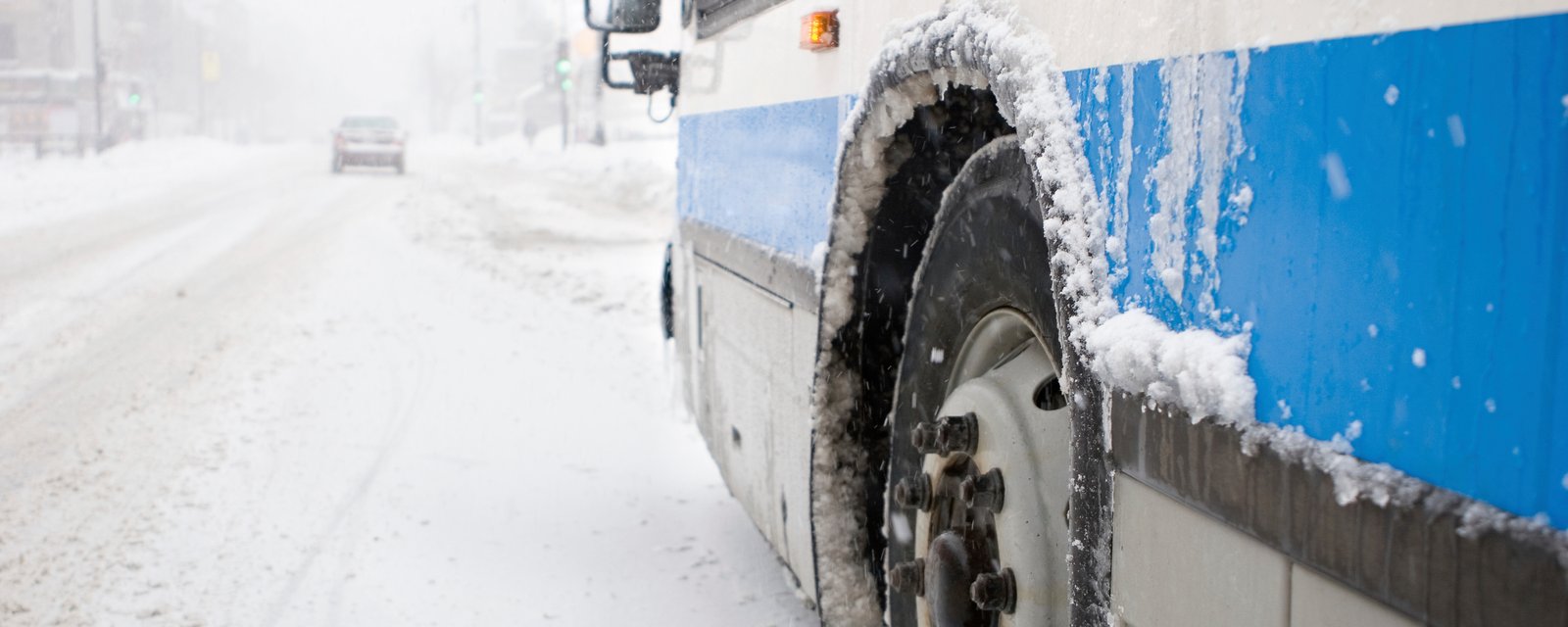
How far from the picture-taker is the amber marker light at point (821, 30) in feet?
9.19

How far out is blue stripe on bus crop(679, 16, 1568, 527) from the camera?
2.93 feet

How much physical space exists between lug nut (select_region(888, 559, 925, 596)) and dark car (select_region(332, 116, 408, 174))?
30.1m

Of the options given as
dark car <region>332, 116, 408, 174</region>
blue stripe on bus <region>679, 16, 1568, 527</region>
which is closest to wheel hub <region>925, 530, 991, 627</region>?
blue stripe on bus <region>679, 16, 1568, 527</region>

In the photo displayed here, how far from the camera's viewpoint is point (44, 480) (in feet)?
16.1

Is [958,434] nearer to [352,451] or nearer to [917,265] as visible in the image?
[917,265]

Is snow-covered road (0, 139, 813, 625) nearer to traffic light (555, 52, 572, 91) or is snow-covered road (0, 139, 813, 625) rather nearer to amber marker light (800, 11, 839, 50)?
amber marker light (800, 11, 839, 50)

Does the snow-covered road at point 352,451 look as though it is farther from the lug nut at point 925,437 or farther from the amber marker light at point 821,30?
the amber marker light at point 821,30

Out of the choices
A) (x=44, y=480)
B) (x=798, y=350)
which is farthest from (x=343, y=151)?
(x=798, y=350)

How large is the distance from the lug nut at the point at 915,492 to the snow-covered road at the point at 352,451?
145cm

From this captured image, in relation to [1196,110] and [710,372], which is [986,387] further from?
[710,372]

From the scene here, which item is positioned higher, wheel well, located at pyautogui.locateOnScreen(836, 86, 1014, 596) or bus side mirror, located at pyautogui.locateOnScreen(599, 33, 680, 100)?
bus side mirror, located at pyautogui.locateOnScreen(599, 33, 680, 100)

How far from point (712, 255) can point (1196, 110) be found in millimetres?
2917

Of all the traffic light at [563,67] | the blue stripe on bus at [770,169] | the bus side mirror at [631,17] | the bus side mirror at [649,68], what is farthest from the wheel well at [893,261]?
the traffic light at [563,67]

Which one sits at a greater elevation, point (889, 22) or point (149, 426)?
point (889, 22)
